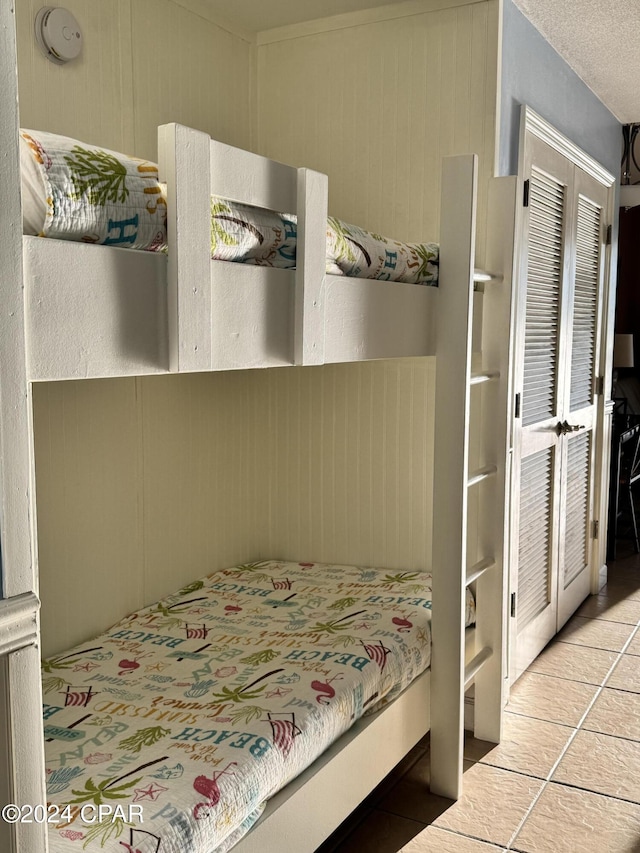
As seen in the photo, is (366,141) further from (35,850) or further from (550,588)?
(35,850)

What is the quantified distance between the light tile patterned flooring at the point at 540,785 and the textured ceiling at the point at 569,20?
2.36 m

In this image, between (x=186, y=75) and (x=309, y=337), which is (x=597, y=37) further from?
(x=309, y=337)

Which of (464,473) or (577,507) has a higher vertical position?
(464,473)

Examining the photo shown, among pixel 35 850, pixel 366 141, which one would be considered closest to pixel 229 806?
pixel 35 850

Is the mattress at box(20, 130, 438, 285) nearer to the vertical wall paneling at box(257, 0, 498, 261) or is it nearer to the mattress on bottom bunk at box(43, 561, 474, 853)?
the mattress on bottom bunk at box(43, 561, 474, 853)

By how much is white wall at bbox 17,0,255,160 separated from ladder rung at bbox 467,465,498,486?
1.35m

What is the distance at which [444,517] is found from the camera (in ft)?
7.55

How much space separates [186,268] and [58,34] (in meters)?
1.19

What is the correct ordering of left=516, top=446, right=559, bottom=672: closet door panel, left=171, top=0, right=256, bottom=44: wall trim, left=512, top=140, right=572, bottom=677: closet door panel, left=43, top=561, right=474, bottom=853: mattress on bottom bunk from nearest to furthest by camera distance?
left=43, top=561, right=474, bottom=853: mattress on bottom bunk → left=171, top=0, right=256, bottom=44: wall trim → left=512, top=140, right=572, bottom=677: closet door panel → left=516, top=446, right=559, bottom=672: closet door panel

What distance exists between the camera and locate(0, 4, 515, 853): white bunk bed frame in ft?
3.22

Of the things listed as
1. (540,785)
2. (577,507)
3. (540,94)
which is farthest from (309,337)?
(577,507)

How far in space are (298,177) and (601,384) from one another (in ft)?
9.64

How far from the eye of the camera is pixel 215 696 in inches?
73.1

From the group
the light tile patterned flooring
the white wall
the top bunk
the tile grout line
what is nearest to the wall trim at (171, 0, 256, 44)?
the white wall
